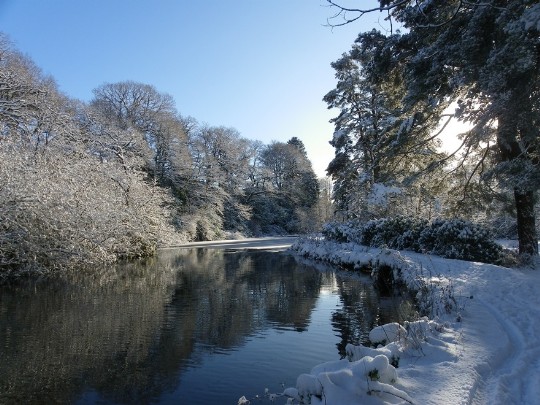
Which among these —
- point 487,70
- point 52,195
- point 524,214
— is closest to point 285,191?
point 52,195

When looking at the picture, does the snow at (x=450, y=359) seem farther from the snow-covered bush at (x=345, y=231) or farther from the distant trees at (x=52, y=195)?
the snow-covered bush at (x=345, y=231)

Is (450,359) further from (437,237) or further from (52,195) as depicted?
(52,195)

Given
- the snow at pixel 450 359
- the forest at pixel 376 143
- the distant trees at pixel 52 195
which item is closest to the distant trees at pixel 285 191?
the forest at pixel 376 143

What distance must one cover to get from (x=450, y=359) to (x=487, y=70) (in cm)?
543

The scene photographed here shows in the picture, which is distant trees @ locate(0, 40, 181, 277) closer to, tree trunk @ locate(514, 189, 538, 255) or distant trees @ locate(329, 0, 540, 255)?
distant trees @ locate(329, 0, 540, 255)

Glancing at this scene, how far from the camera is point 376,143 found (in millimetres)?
17875

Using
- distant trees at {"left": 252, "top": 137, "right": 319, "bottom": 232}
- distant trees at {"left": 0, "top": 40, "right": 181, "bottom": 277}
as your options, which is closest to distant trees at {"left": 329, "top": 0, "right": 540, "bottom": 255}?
distant trees at {"left": 0, "top": 40, "right": 181, "bottom": 277}

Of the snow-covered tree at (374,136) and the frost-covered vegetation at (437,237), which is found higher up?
the snow-covered tree at (374,136)

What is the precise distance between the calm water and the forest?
2.52 m

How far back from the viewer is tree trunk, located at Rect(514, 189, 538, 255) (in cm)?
1266

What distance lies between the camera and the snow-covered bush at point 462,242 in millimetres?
13875

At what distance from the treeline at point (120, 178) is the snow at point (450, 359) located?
11.1m

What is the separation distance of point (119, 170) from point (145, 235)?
12.9ft

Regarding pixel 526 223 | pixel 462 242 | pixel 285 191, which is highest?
pixel 285 191
